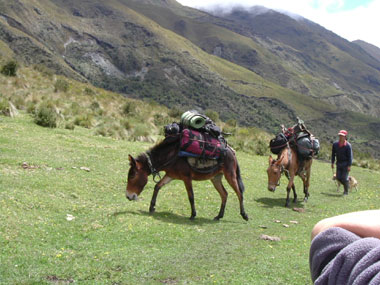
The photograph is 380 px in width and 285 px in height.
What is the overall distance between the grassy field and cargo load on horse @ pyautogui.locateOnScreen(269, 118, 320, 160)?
6.59ft

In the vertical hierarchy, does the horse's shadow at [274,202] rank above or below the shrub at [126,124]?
below

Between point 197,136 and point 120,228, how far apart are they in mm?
3118

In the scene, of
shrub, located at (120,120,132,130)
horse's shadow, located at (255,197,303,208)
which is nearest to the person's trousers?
horse's shadow, located at (255,197,303,208)

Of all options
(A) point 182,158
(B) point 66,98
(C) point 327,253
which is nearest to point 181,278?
(A) point 182,158

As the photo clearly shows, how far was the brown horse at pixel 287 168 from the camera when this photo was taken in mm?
12188

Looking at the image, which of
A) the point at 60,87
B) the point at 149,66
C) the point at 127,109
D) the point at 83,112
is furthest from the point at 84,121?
the point at 149,66

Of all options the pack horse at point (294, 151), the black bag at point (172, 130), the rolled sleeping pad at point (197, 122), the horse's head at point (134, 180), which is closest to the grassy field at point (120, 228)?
the horse's head at point (134, 180)

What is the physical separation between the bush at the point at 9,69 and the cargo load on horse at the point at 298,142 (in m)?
21.7

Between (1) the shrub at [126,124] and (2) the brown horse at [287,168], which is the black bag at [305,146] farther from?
(1) the shrub at [126,124]

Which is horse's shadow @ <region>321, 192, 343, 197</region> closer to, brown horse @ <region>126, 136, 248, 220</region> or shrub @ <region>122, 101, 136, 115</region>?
brown horse @ <region>126, 136, 248, 220</region>

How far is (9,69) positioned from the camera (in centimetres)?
2742

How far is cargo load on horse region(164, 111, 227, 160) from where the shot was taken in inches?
377

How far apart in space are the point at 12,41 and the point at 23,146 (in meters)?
→ 97.3

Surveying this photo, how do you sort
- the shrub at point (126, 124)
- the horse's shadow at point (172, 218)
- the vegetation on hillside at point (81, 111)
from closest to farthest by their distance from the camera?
the horse's shadow at point (172, 218), the vegetation on hillside at point (81, 111), the shrub at point (126, 124)
